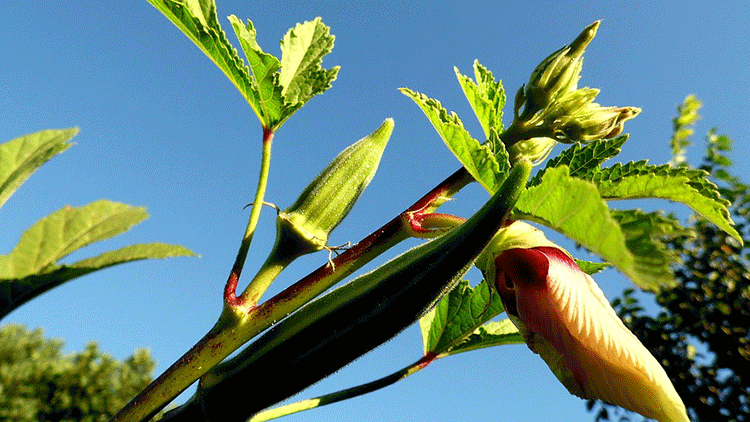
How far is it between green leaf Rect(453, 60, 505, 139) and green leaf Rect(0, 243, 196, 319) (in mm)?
445

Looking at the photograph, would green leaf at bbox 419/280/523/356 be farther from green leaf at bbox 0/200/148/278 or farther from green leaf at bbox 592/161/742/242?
green leaf at bbox 0/200/148/278

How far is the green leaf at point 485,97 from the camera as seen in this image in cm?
77

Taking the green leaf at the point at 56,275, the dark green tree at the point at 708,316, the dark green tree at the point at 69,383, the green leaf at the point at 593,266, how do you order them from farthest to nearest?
the dark green tree at the point at 69,383
the dark green tree at the point at 708,316
the green leaf at the point at 593,266
the green leaf at the point at 56,275

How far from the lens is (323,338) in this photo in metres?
0.71

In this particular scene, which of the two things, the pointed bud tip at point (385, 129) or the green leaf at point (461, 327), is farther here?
the green leaf at point (461, 327)

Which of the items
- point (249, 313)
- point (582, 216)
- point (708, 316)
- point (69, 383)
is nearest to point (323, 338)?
point (249, 313)

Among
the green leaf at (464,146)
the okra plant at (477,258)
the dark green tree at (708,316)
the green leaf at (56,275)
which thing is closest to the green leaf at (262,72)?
the okra plant at (477,258)

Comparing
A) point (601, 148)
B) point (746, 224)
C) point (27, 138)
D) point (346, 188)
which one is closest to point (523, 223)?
point (601, 148)

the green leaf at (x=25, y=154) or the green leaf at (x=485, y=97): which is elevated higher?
the green leaf at (x=25, y=154)

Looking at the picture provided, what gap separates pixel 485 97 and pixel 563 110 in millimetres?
131

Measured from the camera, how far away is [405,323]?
0.73 m

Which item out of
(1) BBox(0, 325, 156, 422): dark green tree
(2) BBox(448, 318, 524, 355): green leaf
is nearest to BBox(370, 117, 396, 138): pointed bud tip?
(2) BBox(448, 318, 524, 355): green leaf

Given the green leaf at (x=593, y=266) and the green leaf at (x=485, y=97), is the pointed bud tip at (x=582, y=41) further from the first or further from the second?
the green leaf at (x=593, y=266)

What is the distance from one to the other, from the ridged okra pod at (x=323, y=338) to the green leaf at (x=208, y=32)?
0.39m
